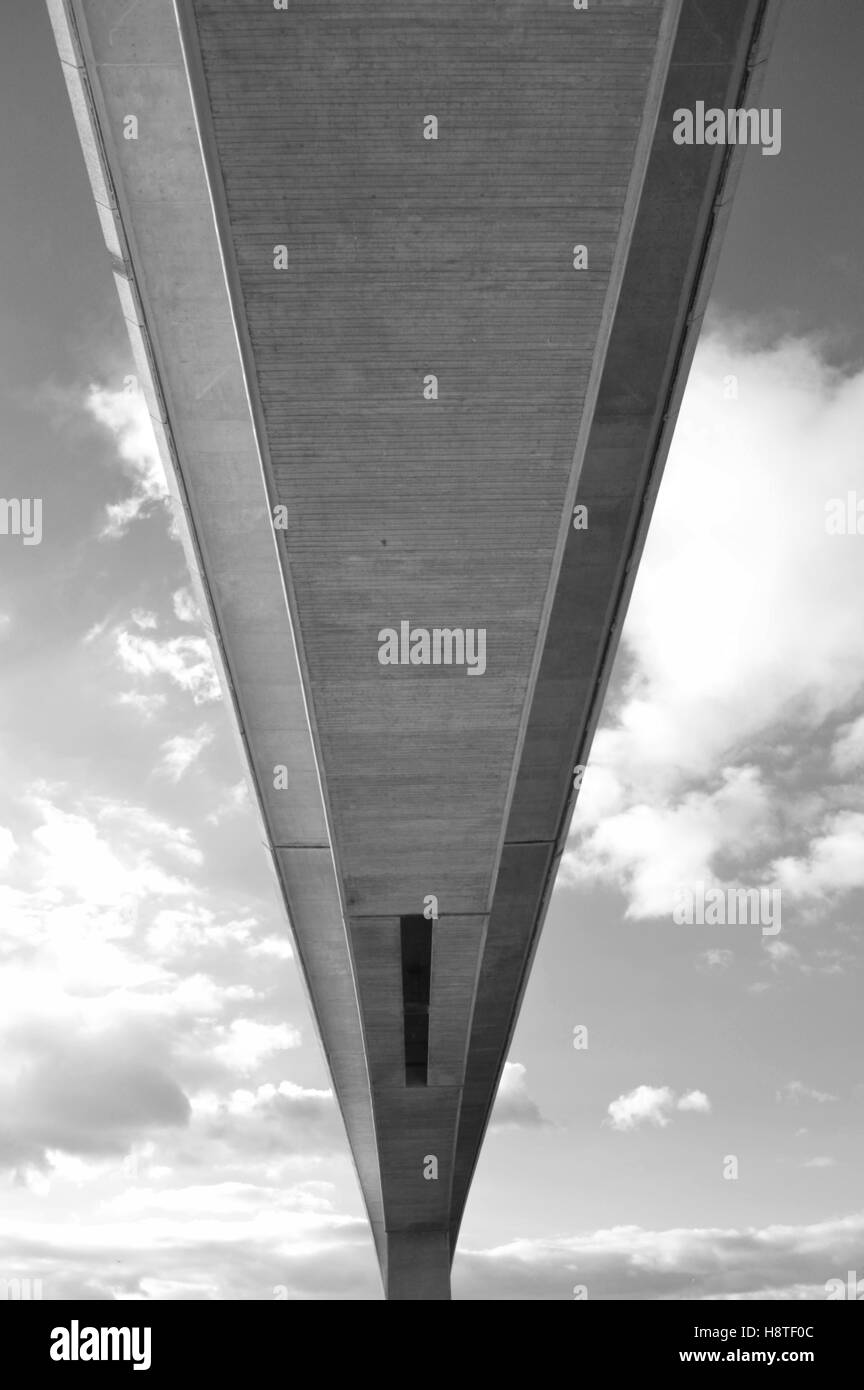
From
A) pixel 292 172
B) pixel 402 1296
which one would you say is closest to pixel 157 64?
pixel 292 172

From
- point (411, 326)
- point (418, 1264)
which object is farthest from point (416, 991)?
point (418, 1264)

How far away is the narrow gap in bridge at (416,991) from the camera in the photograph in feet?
45.9

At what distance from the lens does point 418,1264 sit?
89.1 ft

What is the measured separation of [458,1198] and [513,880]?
1584cm

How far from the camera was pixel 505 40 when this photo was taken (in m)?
5.93

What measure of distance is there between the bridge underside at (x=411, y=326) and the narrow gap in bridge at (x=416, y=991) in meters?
2.20

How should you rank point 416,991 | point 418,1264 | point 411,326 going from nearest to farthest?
point 411,326 → point 416,991 → point 418,1264

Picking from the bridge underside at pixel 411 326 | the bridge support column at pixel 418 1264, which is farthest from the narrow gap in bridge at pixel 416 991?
the bridge support column at pixel 418 1264

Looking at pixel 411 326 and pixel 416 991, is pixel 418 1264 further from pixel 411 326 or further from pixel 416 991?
pixel 411 326

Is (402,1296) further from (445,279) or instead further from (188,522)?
(445,279)

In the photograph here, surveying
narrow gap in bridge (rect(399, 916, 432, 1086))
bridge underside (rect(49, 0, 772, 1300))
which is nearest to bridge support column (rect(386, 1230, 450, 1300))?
narrow gap in bridge (rect(399, 916, 432, 1086))

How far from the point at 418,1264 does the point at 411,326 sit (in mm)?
25935

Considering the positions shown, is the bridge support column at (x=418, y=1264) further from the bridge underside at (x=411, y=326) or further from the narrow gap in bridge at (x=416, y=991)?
the bridge underside at (x=411, y=326)

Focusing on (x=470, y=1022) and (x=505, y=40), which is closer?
(x=505, y=40)
